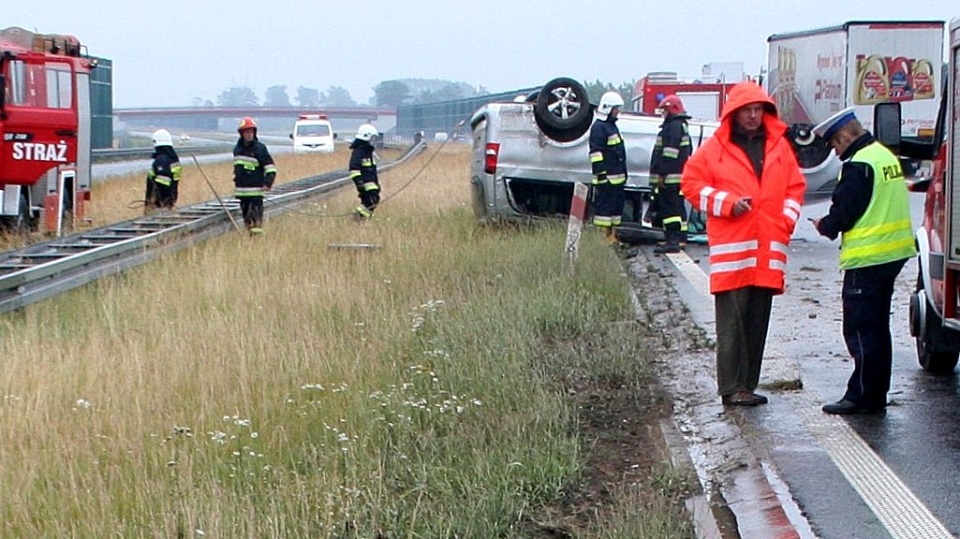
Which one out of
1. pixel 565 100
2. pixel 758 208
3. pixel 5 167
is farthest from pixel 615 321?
pixel 5 167

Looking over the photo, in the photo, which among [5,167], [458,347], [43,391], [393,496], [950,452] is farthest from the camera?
[5,167]

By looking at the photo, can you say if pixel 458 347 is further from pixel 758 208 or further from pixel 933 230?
pixel 933 230

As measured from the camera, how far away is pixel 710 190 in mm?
7734

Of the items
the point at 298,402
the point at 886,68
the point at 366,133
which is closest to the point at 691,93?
the point at 886,68

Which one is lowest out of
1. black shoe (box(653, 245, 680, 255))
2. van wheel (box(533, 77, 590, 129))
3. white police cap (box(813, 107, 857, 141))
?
black shoe (box(653, 245, 680, 255))

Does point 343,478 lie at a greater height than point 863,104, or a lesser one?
lesser

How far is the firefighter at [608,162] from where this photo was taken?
51.9 feet

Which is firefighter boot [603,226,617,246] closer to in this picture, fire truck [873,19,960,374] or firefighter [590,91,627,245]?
firefighter [590,91,627,245]

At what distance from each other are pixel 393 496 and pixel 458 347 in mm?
2885

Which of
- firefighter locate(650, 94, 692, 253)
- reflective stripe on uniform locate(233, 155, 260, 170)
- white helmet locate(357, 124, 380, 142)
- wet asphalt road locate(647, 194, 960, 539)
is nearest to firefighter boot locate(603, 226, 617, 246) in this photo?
firefighter locate(650, 94, 692, 253)

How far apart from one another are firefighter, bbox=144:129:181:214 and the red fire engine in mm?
18594

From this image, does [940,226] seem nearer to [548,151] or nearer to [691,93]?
[548,151]

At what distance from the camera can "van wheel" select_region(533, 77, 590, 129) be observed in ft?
55.1

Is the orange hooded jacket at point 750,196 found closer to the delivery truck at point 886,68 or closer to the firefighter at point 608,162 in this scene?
the firefighter at point 608,162
